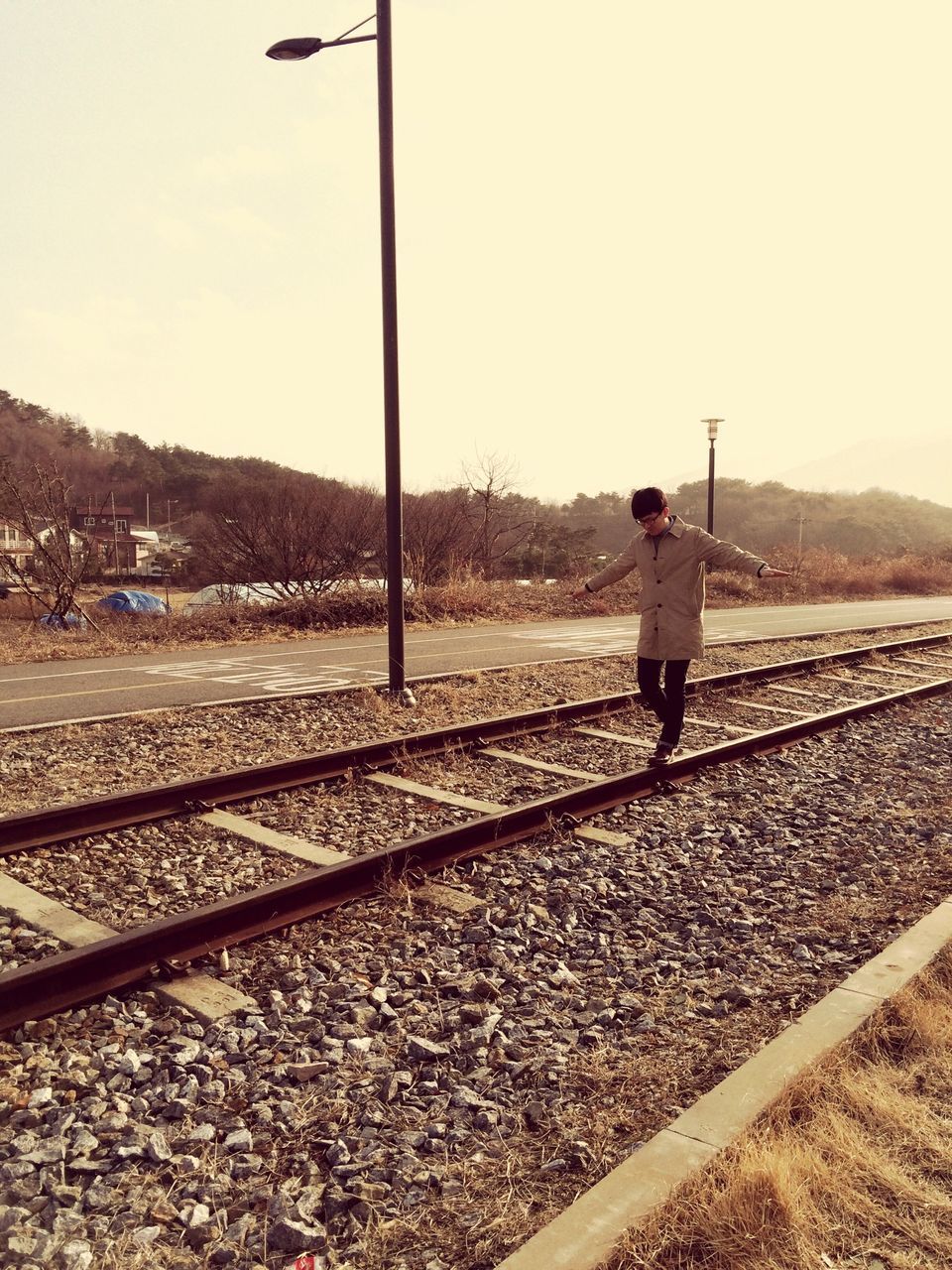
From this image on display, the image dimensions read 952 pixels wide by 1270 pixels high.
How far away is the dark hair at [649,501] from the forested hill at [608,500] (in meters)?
65.8

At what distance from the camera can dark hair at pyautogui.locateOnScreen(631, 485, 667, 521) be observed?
6965 mm

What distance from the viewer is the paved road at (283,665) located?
405 inches

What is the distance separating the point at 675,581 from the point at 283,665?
7.83 metres

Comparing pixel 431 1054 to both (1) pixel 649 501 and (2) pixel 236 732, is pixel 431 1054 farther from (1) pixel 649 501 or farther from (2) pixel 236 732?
(2) pixel 236 732

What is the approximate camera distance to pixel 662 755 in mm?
7449

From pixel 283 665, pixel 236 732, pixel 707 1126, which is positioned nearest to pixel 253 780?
pixel 236 732

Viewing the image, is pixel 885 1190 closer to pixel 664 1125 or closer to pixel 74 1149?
pixel 664 1125

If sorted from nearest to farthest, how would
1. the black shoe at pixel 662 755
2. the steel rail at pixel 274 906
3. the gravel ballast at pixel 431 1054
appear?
the gravel ballast at pixel 431 1054 → the steel rail at pixel 274 906 → the black shoe at pixel 662 755

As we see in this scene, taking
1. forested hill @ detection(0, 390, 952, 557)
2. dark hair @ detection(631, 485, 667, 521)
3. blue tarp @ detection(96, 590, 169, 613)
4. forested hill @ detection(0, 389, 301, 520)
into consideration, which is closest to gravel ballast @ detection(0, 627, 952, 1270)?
dark hair @ detection(631, 485, 667, 521)

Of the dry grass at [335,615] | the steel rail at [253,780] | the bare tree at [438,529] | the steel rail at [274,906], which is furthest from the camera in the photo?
the bare tree at [438,529]

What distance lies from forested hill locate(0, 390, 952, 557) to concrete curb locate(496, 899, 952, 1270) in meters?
69.3

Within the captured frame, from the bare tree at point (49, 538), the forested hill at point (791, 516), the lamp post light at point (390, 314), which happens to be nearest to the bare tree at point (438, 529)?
the bare tree at point (49, 538)

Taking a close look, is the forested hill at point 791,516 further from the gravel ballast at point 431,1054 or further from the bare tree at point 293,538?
the gravel ballast at point 431,1054

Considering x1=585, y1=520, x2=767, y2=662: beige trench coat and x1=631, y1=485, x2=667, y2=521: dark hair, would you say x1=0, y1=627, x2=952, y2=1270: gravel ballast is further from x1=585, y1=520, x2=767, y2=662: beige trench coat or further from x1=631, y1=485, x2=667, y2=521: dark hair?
x1=631, y1=485, x2=667, y2=521: dark hair
